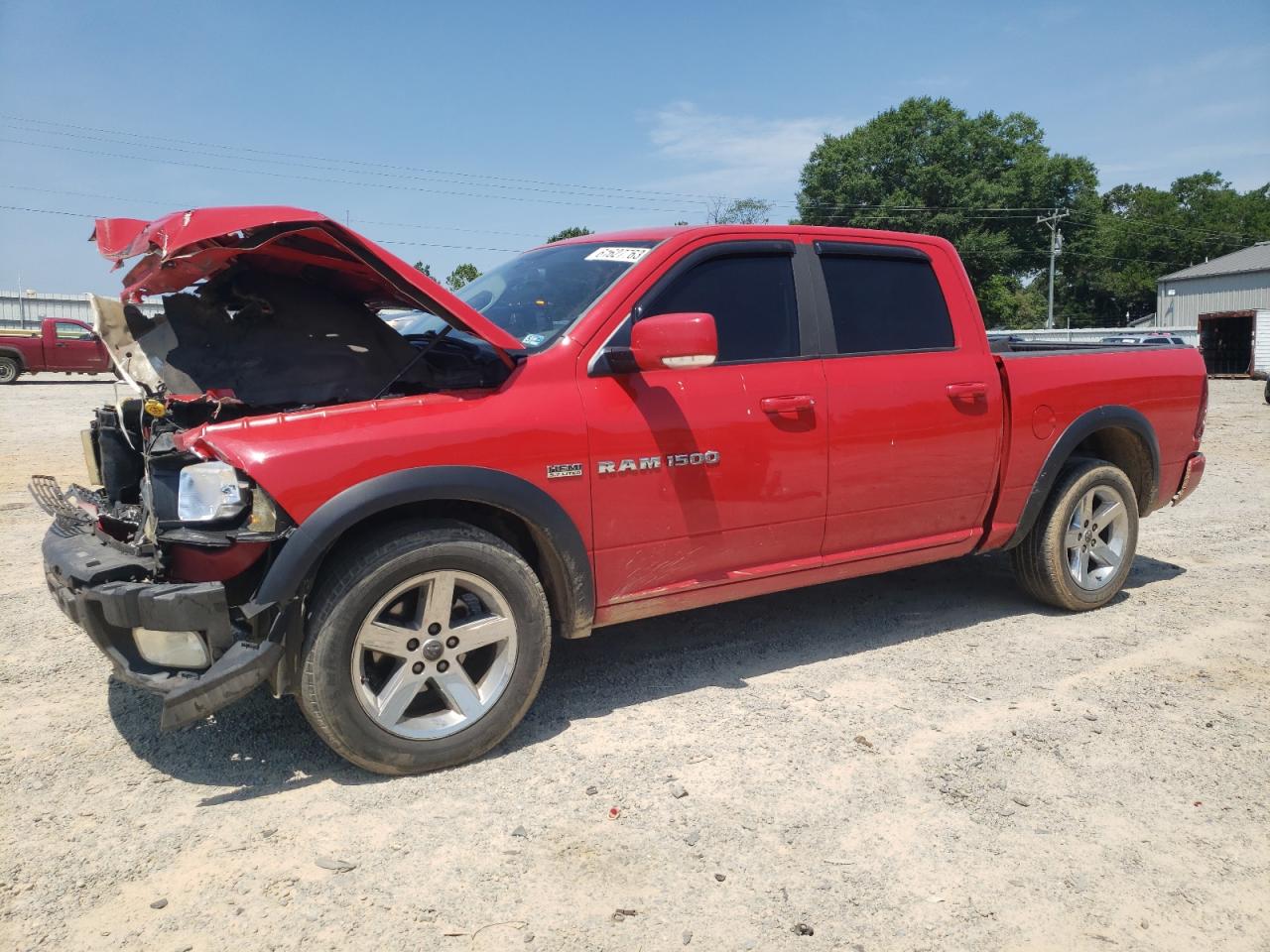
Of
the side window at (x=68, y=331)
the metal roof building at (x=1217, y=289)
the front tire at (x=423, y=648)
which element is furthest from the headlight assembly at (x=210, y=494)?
the metal roof building at (x=1217, y=289)

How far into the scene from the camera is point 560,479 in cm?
340

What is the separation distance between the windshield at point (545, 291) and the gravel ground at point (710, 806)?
159 cm

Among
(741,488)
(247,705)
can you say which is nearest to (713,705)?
(741,488)

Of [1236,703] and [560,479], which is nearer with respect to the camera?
[560,479]

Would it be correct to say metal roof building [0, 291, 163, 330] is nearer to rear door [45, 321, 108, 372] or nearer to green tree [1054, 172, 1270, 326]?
rear door [45, 321, 108, 372]

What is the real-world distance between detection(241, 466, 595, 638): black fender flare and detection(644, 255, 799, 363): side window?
3.16 feet

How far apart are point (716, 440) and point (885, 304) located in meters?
1.26

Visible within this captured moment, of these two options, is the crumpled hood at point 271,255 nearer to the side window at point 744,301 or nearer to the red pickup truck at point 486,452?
the red pickup truck at point 486,452

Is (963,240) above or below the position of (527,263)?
above

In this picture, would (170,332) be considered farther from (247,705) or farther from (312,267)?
(247,705)

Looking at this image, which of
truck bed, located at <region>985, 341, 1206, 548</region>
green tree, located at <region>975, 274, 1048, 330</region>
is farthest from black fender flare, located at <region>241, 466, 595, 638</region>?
green tree, located at <region>975, 274, 1048, 330</region>

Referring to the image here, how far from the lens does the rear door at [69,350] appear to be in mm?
24609

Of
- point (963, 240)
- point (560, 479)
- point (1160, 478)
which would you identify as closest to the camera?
point (560, 479)

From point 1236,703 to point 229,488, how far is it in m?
4.09
